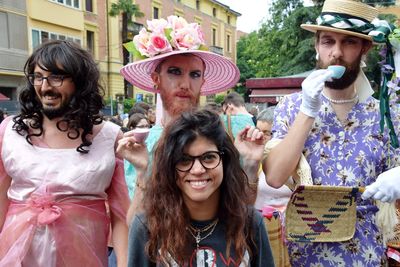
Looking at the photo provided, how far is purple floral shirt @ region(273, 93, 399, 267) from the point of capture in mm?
1778

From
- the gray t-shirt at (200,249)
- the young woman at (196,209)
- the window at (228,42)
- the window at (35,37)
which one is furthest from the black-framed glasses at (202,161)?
the window at (228,42)

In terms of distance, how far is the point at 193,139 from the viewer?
1.53 meters

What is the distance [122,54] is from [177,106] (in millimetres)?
26253

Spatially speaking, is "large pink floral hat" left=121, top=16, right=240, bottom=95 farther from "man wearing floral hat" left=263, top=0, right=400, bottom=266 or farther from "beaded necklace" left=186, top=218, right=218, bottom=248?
"beaded necklace" left=186, top=218, right=218, bottom=248

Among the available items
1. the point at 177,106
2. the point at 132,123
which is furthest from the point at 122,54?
the point at 177,106

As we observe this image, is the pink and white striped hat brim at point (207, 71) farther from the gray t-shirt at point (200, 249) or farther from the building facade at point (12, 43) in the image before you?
the building facade at point (12, 43)

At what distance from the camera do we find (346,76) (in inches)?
71.4

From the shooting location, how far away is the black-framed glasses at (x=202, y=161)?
1518 millimetres

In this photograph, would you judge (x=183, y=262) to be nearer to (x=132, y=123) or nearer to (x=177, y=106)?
(x=177, y=106)

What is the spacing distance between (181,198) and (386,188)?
0.85 meters

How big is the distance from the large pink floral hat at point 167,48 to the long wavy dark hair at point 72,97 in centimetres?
31

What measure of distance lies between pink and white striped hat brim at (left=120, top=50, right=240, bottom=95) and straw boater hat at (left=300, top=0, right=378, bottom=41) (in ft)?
1.85

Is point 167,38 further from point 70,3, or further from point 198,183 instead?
point 70,3

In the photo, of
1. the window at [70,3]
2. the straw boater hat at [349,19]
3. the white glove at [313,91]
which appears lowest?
the white glove at [313,91]
